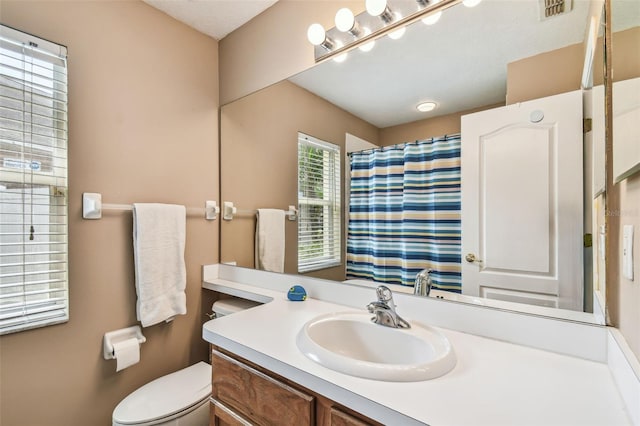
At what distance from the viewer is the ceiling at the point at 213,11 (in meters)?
1.62

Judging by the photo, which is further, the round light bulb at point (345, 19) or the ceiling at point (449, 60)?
the round light bulb at point (345, 19)

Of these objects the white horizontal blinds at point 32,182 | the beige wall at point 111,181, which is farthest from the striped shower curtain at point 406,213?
the white horizontal blinds at point 32,182

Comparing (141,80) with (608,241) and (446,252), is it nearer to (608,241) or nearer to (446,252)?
(446,252)

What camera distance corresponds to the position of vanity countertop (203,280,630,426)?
1.89 ft

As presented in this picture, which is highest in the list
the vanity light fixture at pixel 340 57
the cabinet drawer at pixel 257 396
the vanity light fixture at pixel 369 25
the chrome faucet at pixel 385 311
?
the vanity light fixture at pixel 369 25

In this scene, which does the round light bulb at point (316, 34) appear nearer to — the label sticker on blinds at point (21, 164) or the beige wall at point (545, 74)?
the beige wall at point (545, 74)

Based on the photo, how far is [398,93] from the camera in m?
1.25

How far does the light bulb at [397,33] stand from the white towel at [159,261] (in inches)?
55.0

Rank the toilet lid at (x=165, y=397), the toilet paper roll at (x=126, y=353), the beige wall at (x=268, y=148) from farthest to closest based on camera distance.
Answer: the beige wall at (x=268, y=148)
the toilet paper roll at (x=126, y=353)
the toilet lid at (x=165, y=397)

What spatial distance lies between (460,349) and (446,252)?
0.35m

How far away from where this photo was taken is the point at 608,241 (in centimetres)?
76

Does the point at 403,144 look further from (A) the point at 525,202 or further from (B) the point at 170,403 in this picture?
(B) the point at 170,403

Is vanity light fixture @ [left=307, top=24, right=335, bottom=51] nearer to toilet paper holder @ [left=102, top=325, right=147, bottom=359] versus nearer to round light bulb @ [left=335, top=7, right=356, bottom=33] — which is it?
round light bulb @ [left=335, top=7, right=356, bottom=33]

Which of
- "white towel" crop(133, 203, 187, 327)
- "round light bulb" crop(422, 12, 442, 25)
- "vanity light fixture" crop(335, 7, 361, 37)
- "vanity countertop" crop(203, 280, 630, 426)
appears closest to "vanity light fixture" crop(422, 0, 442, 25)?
"round light bulb" crop(422, 12, 442, 25)
